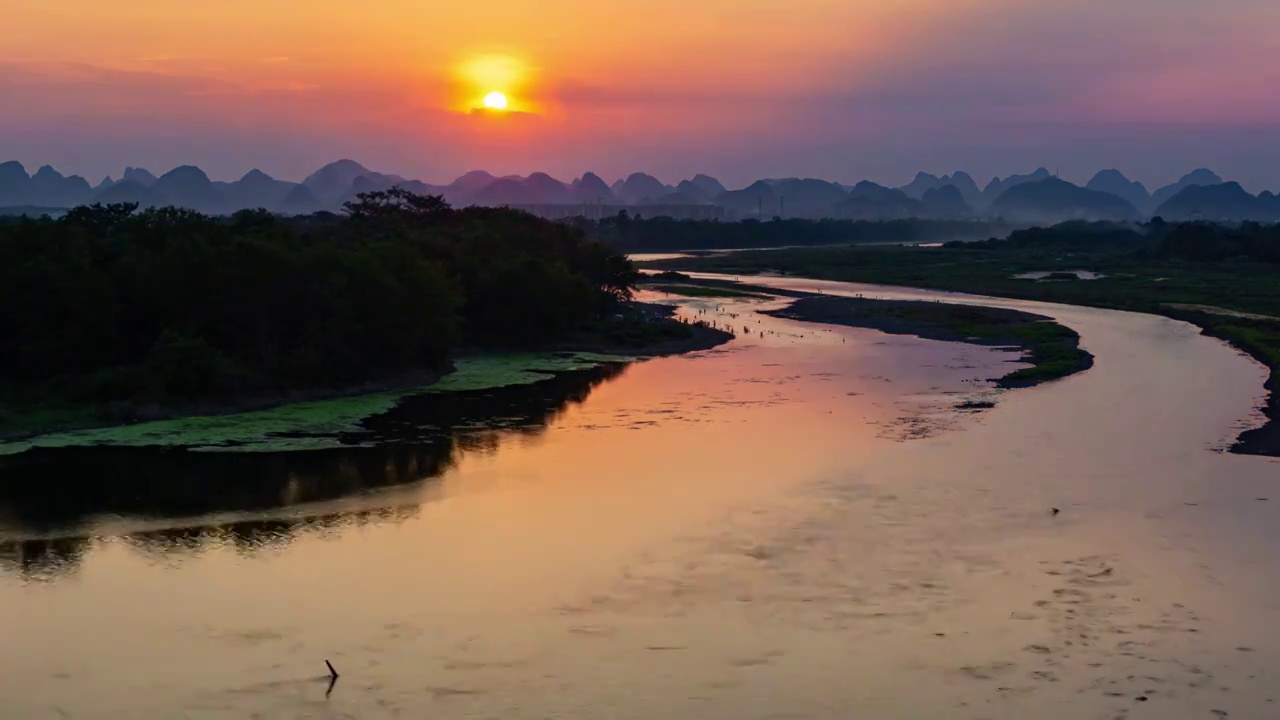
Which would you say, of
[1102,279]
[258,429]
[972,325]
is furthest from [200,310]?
[1102,279]

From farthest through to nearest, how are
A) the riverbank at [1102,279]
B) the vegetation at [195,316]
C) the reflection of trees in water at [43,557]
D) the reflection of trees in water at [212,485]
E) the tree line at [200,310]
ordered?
the riverbank at [1102,279]
the tree line at [200,310]
the vegetation at [195,316]
the reflection of trees in water at [212,485]
the reflection of trees in water at [43,557]

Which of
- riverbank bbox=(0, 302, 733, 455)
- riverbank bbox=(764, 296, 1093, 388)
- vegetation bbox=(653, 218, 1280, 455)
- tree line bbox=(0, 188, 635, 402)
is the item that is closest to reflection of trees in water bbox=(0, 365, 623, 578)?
riverbank bbox=(0, 302, 733, 455)

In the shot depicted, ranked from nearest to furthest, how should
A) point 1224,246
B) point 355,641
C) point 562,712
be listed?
1. point 562,712
2. point 355,641
3. point 1224,246

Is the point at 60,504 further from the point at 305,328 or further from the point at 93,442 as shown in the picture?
the point at 305,328

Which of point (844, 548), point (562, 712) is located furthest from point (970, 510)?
point (562, 712)

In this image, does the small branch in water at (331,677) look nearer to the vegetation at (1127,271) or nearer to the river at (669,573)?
the river at (669,573)

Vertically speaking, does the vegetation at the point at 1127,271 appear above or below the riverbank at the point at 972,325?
above

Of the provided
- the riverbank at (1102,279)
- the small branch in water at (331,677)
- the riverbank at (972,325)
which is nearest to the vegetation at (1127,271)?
the riverbank at (1102,279)
